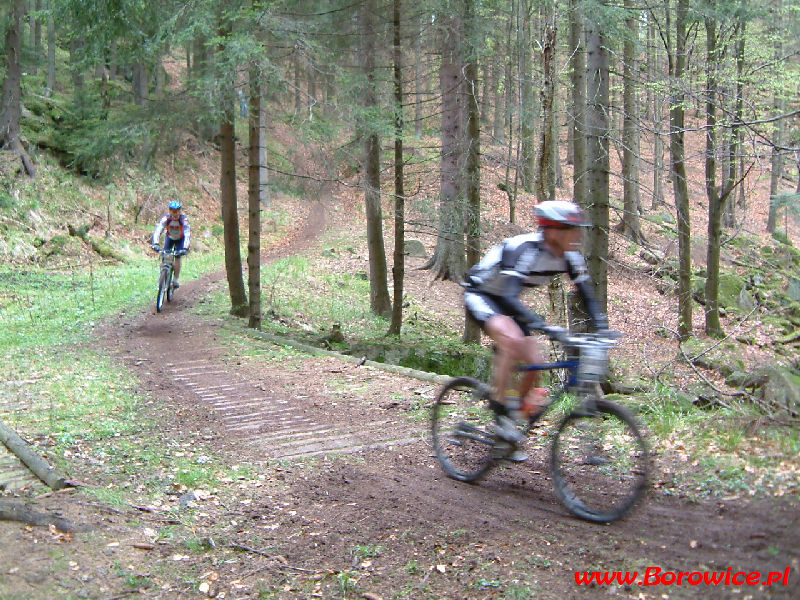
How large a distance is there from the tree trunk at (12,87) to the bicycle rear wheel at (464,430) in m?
21.8

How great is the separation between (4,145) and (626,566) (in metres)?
24.7

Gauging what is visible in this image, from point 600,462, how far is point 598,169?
7.14 metres

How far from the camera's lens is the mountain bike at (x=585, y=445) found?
176 inches

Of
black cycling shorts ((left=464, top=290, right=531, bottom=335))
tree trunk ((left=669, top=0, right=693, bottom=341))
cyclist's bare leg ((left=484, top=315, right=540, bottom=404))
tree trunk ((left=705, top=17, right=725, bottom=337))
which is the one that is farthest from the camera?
tree trunk ((left=705, top=17, right=725, bottom=337))

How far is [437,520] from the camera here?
498 cm

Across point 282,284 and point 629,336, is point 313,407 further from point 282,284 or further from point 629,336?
point 282,284

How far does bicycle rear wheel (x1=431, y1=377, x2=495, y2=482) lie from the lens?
555cm

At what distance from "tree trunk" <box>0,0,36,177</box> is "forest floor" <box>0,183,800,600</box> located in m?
19.6

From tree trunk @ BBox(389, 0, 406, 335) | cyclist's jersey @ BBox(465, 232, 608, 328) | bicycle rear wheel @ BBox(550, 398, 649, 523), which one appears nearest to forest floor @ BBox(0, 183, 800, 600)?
bicycle rear wheel @ BBox(550, 398, 649, 523)

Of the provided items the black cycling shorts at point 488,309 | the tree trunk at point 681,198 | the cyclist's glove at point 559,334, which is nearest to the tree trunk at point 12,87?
the tree trunk at point 681,198

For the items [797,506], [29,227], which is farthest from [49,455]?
[29,227]

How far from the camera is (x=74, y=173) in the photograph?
25250mm

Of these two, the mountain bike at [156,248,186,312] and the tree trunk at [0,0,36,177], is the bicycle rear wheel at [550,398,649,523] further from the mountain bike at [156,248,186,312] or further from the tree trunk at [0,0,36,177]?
the tree trunk at [0,0,36,177]

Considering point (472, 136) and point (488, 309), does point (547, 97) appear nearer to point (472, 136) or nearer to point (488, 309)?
point (472, 136)
